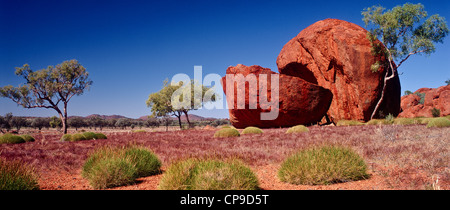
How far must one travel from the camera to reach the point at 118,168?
7.10 metres

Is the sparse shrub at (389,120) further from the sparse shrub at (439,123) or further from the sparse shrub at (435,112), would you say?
the sparse shrub at (435,112)

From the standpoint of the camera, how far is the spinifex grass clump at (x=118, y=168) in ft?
22.6

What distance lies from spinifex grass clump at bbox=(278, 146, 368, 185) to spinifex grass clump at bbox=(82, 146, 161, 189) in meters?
4.42

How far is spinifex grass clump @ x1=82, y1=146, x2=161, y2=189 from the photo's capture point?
689 centimetres

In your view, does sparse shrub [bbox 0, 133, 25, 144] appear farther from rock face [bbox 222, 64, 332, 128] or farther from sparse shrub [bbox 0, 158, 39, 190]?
rock face [bbox 222, 64, 332, 128]

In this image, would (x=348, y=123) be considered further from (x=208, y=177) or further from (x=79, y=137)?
(x=79, y=137)

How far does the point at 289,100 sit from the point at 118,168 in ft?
89.3

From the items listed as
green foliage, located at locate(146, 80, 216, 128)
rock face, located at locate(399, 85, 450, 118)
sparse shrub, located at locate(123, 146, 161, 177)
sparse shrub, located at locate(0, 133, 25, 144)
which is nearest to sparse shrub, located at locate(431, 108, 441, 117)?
rock face, located at locate(399, 85, 450, 118)

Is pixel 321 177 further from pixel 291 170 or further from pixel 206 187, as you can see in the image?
pixel 206 187

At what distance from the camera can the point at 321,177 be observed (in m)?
6.33

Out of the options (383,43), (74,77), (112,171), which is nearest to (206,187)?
(112,171)

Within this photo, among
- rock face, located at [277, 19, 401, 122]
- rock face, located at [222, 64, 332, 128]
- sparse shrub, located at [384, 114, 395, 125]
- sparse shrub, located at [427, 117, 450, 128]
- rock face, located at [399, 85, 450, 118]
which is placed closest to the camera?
sparse shrub, located at [427, 117, 450, 128]

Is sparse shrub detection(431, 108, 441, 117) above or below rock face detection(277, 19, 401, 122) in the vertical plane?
below

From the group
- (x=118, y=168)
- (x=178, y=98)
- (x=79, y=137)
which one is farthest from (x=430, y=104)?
(x=118, y=168)
